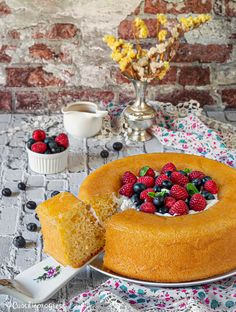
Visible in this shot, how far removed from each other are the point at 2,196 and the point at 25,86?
2.25 ft

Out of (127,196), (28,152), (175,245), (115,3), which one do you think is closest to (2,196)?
(28,152)

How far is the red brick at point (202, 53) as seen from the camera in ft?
8.75

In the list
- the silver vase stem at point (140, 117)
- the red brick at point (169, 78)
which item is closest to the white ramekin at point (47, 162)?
the silver vase stem at point (140, 117)

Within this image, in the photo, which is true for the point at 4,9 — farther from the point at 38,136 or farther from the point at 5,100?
the point at 38,136

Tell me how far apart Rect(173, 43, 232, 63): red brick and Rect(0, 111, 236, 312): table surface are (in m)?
0.21

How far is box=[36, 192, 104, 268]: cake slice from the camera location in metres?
1.71

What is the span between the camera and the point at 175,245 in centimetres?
170

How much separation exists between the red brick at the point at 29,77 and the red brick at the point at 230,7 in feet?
2.12

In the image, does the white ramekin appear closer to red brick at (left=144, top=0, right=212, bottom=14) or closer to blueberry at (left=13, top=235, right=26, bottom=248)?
blueberry at (left=13, top=235, right=26, bottom=248)

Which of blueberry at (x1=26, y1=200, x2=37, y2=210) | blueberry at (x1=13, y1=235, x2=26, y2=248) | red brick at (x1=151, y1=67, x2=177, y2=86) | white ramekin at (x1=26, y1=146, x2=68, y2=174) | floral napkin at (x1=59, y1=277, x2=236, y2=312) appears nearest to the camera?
floral napkin at (x1=59, y1=277, x2=236, y2=312)

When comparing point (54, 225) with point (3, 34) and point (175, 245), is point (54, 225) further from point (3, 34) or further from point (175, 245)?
point (3, 34)

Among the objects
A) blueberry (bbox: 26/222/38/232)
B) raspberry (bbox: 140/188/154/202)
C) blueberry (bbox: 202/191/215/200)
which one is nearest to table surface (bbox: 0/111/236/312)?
blueberry (bbox: 26/222/38/232)

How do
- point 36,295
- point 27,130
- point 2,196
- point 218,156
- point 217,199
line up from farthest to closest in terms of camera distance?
point 27,130
point 218,156
point 2,196
point 217,199
point 36,295

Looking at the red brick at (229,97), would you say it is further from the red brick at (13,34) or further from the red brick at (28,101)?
the red brick at (13,34)
